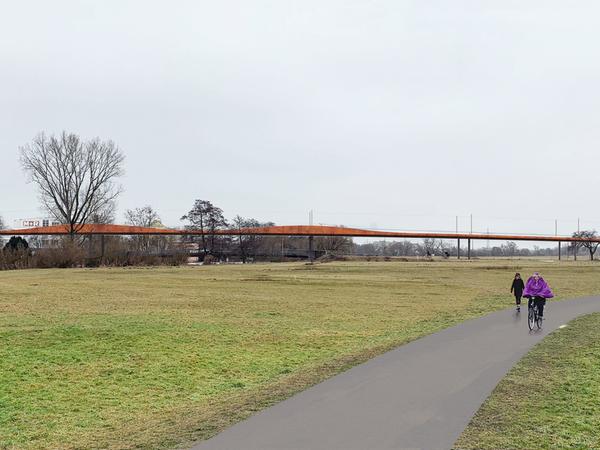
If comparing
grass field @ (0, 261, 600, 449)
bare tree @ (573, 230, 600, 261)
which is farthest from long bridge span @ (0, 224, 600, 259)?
grass field @ (0, 261, 600, 449)

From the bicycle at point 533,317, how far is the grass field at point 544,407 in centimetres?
324

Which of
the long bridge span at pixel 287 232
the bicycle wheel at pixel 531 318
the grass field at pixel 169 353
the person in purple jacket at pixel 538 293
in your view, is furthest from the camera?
the long bridge span at pixel 287 232

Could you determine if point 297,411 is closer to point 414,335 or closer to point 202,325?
point 414,335

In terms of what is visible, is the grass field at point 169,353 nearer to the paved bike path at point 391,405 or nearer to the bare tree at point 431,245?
the paved bike path at point 391,405

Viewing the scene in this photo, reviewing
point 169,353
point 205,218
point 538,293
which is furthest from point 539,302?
point 205,218

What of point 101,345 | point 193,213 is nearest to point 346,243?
point 193,213

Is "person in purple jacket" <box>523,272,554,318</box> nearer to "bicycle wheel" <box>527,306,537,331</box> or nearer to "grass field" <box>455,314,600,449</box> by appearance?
"bicycle wheel" <box>527,306,537,331</box>

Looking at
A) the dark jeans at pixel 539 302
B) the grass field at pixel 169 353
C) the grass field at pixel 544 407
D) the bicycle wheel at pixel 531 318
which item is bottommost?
the grass field at pixel 169 353

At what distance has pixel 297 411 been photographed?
7363 mm

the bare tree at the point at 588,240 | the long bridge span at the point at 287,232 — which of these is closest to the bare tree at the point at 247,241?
the long bridge span at the point at 287,232

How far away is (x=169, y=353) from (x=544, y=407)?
837cm

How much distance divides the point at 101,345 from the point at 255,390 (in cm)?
603

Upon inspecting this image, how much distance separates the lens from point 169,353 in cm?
1270

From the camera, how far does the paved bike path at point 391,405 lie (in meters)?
6.15
